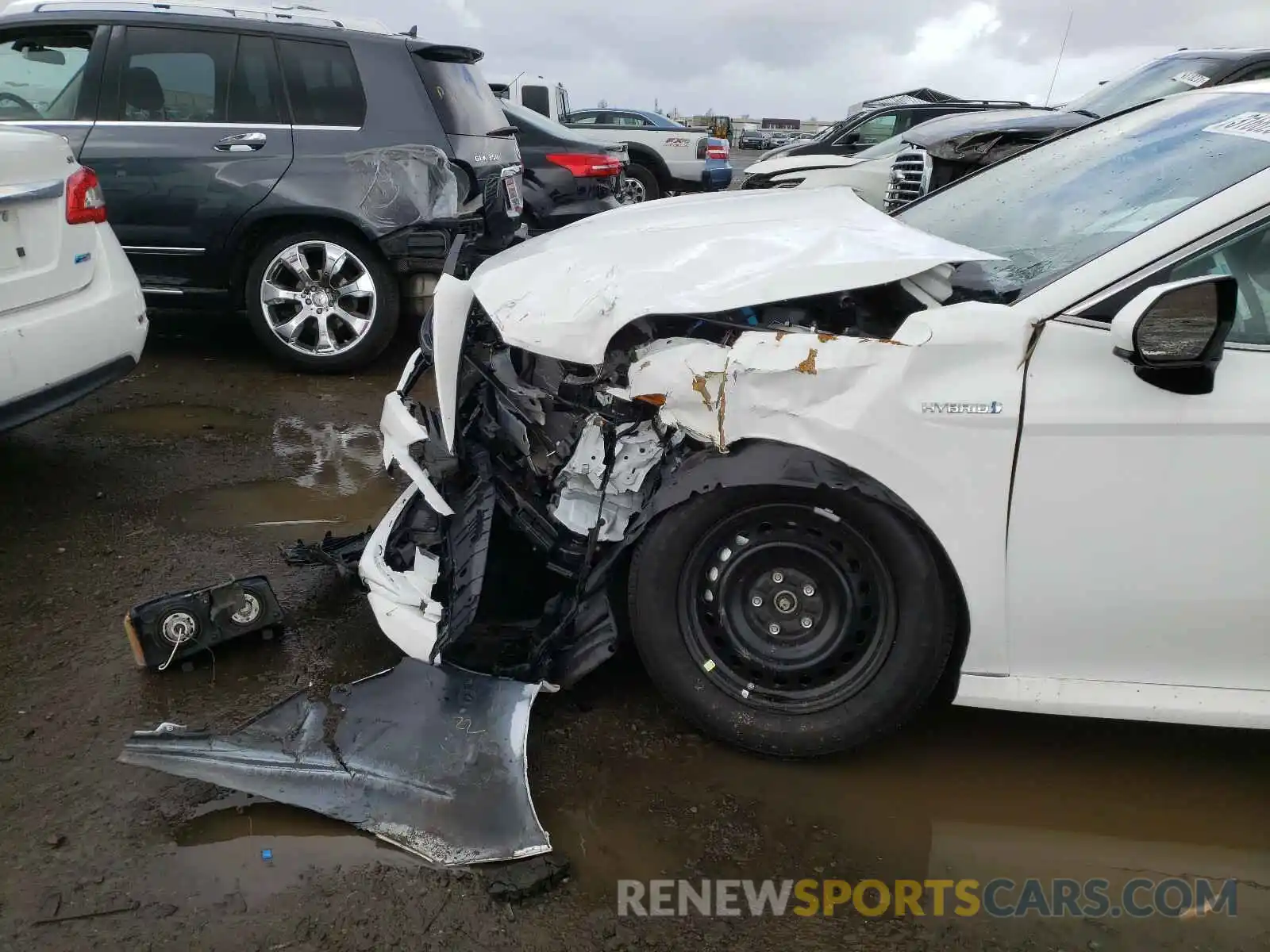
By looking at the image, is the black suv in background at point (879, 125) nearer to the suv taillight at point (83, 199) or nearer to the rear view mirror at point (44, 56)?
the rear view mirror at point (44, 56)

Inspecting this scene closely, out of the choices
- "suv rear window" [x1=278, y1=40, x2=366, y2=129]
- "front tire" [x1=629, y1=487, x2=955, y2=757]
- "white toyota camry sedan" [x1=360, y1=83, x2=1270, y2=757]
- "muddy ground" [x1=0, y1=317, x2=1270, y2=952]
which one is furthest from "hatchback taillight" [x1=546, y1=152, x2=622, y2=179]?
"front tire" [x1=629, y1=487, x2=955, y2=757]

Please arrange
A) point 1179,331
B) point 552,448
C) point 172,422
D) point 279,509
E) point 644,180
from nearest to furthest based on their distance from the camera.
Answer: point 1179,331 → point 552,448 → point 279,509 → point 172,422 → point 644,180

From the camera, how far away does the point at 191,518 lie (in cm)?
394

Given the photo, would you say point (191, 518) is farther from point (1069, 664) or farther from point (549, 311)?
point (1069, 664)

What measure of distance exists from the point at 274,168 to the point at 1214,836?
5439 mm

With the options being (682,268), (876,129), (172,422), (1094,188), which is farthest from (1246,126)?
(876,129)

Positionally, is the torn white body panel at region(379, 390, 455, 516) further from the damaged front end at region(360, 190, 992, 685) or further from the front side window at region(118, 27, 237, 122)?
the front side window at region(118, 27, 237, 122)

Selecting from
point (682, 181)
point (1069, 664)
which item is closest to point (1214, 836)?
point (1069, 664)

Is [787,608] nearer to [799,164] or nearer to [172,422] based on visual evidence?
[172,422]

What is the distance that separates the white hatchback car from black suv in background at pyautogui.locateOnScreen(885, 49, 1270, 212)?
491 cm

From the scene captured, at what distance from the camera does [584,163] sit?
8062 mm

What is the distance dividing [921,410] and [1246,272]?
A: 0.87 meters

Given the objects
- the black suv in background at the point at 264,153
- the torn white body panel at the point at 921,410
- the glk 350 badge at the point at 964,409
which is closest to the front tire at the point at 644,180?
the black suv in background at the point at 264,153

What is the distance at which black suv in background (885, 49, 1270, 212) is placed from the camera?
23.1 feet
